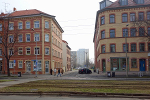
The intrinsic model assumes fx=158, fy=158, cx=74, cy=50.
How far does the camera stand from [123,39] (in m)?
33.6

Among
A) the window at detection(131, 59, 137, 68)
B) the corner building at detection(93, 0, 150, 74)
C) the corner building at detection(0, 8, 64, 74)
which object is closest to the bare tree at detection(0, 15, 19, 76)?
the corner building at detection(0, 8, 64, 74)

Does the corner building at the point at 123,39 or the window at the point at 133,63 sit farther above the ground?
the corner building at the point at 123,39

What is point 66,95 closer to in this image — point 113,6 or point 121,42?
point 121,42

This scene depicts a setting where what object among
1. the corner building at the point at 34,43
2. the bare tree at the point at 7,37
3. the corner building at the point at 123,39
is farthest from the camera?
the corner building at the point at 34,43

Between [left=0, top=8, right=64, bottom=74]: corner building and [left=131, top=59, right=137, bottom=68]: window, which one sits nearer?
[left=131, top=59, right=137, bottom=68]: window

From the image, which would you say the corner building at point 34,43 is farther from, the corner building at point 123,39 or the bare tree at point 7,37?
the corner building at point 123,39

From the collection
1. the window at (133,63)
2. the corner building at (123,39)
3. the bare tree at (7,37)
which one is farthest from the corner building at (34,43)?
the window at (133,63)

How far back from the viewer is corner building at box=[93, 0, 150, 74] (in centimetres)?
3319

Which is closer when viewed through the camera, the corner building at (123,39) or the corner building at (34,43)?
the corner building at (123,39)

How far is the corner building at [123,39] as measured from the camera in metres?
33.2

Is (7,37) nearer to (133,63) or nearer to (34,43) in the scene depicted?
(34,43)

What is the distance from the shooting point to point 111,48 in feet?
112

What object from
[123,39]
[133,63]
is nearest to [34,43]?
[123,39]

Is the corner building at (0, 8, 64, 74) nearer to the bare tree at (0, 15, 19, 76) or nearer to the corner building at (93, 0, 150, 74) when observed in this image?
the bare tree at (0, 15, 19, 76)
